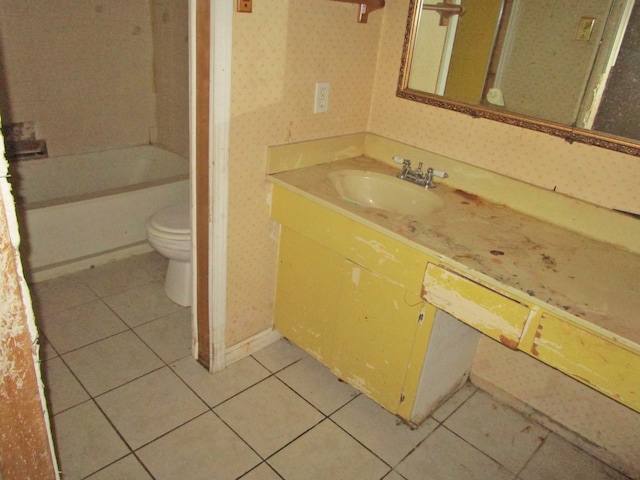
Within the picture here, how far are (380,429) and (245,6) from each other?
58.9 inches

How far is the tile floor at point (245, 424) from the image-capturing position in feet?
5.26

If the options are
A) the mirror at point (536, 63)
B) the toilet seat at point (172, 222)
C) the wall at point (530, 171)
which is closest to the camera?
the mirror at point (536, 63)

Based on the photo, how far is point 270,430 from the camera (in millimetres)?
1736

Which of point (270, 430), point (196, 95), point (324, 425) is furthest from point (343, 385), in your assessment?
point (196, 95)

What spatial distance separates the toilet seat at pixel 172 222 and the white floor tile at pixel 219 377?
56 cm

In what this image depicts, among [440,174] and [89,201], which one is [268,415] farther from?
[89,201]

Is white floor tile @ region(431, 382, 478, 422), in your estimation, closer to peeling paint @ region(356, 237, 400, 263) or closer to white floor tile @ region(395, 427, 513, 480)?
white floor tile @ region(395, 427, 513, 480)

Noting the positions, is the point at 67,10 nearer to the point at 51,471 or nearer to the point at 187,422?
the point at 187,422

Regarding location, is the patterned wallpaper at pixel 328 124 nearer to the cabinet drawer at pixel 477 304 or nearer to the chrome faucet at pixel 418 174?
the chrome faucet at pixel 418 174

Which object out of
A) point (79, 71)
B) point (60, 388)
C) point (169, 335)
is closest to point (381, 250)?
point (169, 335)

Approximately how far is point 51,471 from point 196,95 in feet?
3.97

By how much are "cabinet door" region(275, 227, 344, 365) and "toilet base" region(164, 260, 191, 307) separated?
1.73ft

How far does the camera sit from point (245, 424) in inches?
68.9

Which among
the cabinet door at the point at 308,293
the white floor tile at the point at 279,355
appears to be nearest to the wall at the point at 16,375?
the cabinet door at the point at 308,293
